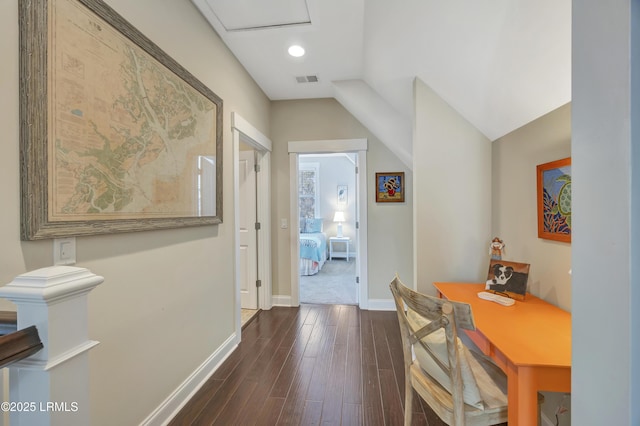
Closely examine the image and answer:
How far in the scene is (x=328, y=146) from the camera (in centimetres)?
340

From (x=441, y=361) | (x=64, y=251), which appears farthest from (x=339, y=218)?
(x=64, y=251)

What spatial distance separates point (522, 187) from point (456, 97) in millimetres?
796

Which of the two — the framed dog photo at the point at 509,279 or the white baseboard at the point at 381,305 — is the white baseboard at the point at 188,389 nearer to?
the white baseboard at the point at 381,305

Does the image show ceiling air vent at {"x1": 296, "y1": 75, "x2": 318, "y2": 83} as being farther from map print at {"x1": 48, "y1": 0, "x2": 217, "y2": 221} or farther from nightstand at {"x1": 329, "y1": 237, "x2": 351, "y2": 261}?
nightstand at {"x1": 329, "y1": 237, "x2": 351, "y2": 261}

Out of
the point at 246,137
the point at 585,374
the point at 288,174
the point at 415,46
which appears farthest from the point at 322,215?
the point at 585,374

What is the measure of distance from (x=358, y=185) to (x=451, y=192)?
1391mm

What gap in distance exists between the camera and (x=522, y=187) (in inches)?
71.5

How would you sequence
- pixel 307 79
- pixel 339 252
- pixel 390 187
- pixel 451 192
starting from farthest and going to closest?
pixel 339 252, pixel 390 187, pixel 307 79, pixel 451 192

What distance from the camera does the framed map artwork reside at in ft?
3.12

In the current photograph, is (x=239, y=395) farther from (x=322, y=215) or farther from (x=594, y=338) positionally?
(x=322, y=215)

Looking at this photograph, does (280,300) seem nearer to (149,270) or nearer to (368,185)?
(368,185)

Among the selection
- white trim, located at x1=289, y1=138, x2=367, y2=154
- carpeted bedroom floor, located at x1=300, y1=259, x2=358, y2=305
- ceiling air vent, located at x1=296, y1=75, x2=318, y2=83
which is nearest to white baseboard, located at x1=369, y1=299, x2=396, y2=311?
carpeted bedroom floor, located at x1=300, y1=259, x2=358, y2=305

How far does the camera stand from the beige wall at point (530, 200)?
58.7 inches

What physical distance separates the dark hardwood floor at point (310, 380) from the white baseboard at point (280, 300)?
19.0 inches
